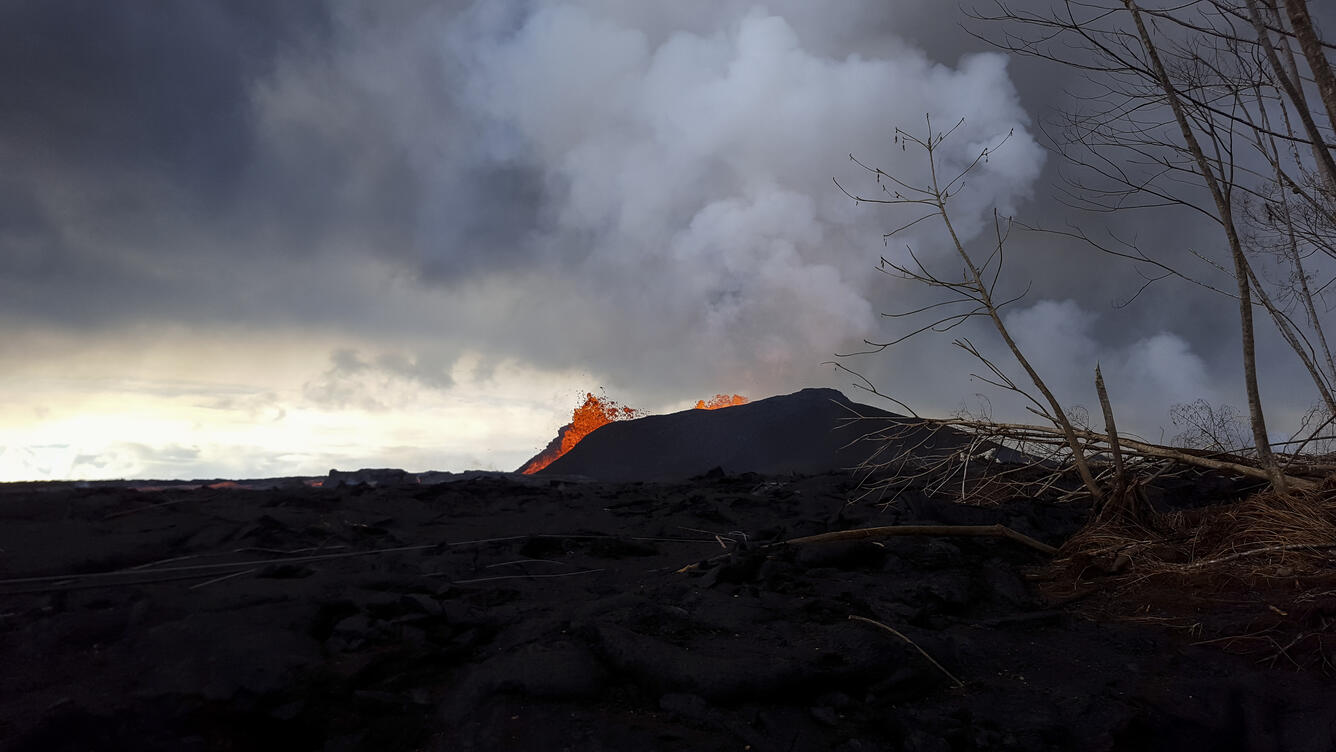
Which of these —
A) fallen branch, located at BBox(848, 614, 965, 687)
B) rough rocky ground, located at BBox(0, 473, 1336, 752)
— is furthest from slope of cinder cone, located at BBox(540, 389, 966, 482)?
fallen branch, located at BBox(848, 614, 965, 687)

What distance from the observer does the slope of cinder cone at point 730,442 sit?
69.4 feet

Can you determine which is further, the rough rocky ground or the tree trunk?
the tree trunk

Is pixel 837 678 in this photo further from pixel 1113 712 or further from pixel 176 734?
pixel 176 734

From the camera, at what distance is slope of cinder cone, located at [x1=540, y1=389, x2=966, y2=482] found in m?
21.2

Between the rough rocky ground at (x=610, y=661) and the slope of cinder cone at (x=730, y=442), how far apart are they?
1561 cm

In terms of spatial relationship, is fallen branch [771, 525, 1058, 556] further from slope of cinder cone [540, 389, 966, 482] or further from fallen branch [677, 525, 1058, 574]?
slope of cinder cone [540, 389, 966, 482]

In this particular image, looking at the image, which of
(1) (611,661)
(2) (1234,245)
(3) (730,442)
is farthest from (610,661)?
(3) (730,442)

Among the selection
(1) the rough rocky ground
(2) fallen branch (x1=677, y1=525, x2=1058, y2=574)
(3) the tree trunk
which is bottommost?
(1) the rough rocky ground

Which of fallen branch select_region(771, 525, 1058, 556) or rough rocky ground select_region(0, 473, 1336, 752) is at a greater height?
fallen branch select_region(771, 525, 1058, 556)

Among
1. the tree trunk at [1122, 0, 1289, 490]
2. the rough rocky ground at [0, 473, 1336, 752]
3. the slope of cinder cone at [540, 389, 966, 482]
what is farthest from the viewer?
the slope of cinder cone at [540, 389, 966, 482]

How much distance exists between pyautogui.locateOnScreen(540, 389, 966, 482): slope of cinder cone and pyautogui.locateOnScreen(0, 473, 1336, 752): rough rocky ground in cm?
1561

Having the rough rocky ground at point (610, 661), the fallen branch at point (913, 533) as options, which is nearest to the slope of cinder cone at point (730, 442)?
the fallen branch at point (913, 533)

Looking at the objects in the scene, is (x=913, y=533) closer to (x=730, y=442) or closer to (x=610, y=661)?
(x=610, y=661)

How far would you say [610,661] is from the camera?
3062mm
